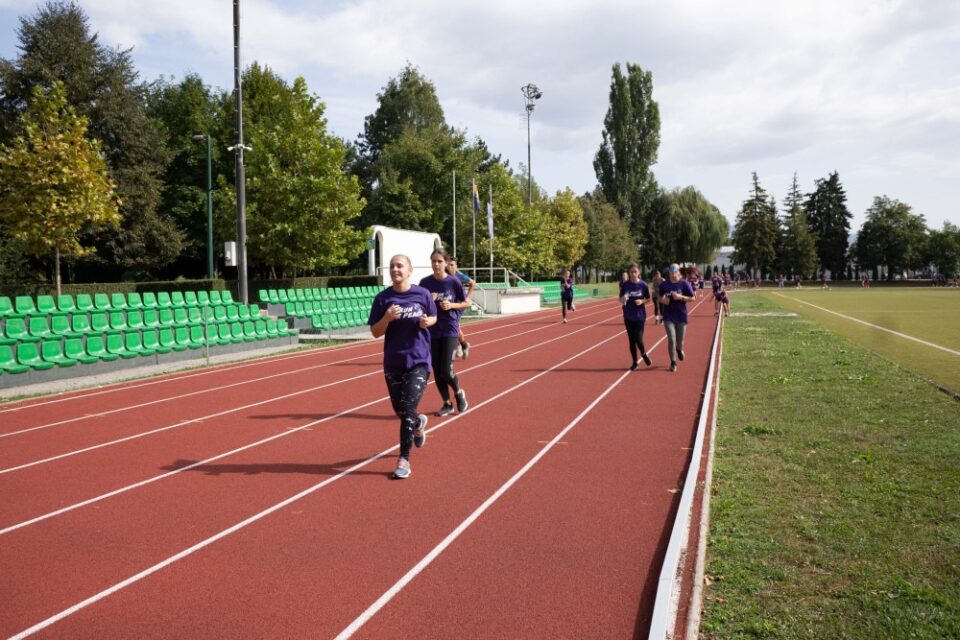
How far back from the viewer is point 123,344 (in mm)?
15492

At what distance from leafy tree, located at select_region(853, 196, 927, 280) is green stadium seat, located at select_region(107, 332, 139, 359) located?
113m

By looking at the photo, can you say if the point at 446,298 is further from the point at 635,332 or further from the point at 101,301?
the point at 101,301

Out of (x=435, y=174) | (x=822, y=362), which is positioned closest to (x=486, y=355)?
(x=822, y=362)

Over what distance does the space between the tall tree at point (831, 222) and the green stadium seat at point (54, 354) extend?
4346 inches

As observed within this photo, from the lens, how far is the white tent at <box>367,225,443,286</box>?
30750 mm

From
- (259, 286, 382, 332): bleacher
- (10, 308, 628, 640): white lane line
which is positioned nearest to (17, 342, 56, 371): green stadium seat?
(10, 308, 628, 640): white lane line

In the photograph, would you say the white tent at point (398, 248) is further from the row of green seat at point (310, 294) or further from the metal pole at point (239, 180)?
the metal pole at point (239, 180)

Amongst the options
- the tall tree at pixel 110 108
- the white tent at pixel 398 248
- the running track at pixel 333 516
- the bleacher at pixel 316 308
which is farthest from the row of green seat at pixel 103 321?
the tall tree at pixel 110 108

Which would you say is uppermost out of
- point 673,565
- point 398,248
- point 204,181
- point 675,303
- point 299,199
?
point 204,181

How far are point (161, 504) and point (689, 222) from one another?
7976 centimetres

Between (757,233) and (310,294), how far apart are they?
90464 mm

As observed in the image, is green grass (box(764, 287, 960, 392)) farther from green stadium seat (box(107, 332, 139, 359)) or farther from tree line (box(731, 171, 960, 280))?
tree line (box(731, 171, 960, 280))

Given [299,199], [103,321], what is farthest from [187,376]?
[299,199]

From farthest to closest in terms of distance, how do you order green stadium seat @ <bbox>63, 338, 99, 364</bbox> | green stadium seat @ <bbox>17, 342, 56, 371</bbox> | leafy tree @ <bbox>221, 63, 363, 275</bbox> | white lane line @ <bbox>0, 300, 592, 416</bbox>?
leafy tree @ <bbox>221, 63, 363, 275</bbox>
green stadium seat @ <bbox>63, 338, 99, 364</bbox>
green stadium seat @ <bbox>17, 342, 56, 371</bbox>
white lane line @ <bbox>0, 300, 592, 416</bbox>
